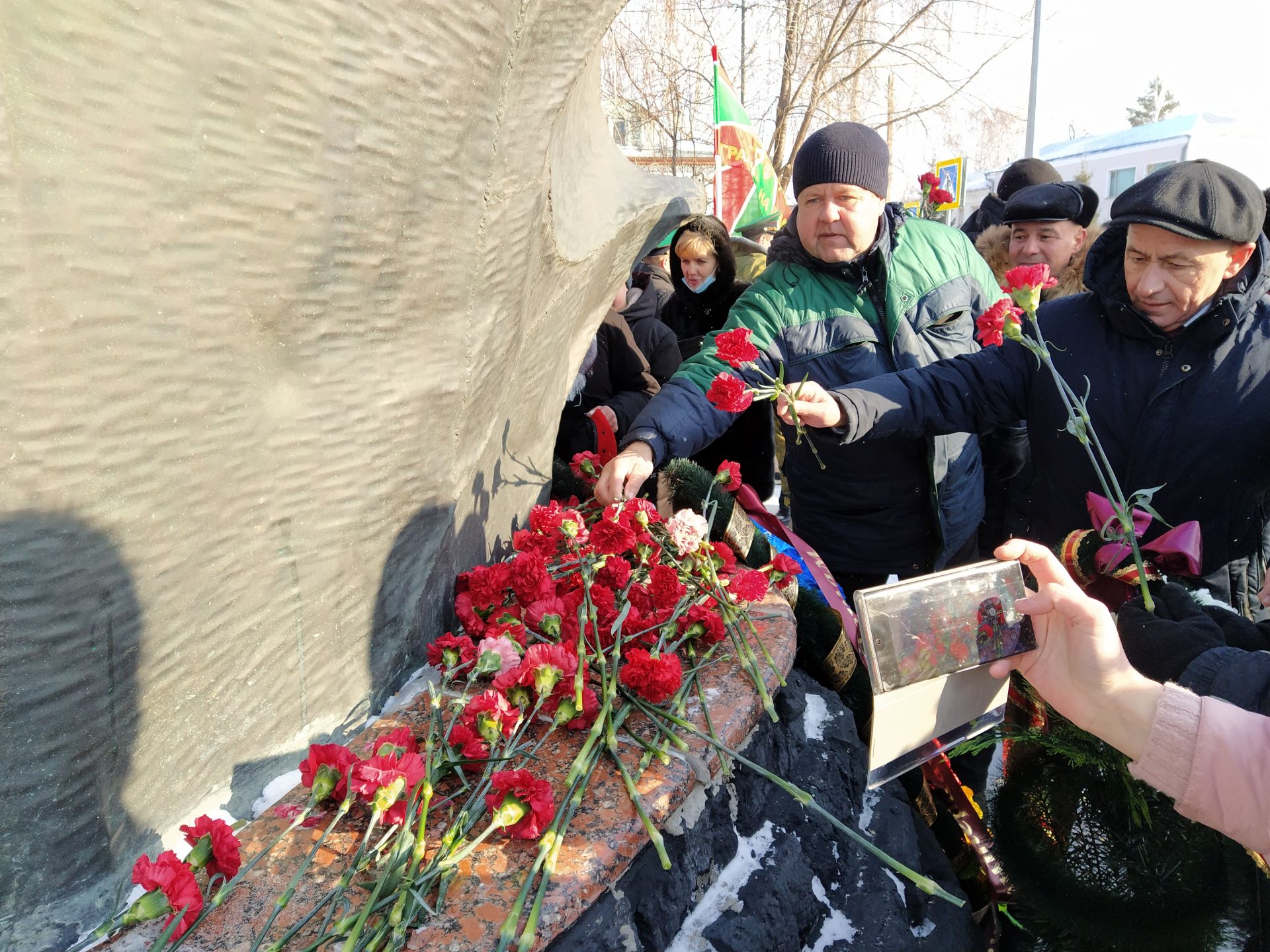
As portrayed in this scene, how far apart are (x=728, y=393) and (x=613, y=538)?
1.55 feet

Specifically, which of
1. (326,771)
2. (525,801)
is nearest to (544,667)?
(525,801)

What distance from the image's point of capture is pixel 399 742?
4.37ft

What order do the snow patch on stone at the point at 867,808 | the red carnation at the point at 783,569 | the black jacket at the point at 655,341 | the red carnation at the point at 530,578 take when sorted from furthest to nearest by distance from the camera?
the black jacket at the point at 655,341
the red carnation at the point at 783,569
the snow patch on stone at the point at 867,808
the red carnation at the point at 530,578

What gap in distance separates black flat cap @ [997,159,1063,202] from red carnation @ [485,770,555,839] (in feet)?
13.4

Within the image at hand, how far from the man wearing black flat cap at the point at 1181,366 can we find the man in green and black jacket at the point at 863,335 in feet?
1.25

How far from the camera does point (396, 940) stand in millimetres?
993

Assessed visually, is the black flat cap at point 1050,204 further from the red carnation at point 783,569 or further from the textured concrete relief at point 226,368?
the textured concrete relief at point 226,368

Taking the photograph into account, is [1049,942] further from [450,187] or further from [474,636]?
[450,187]

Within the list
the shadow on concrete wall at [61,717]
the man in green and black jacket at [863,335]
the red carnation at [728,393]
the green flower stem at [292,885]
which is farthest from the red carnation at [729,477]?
the shadow on concrete wall at [61,717]

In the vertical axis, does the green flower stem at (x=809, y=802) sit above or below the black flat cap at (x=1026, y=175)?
below

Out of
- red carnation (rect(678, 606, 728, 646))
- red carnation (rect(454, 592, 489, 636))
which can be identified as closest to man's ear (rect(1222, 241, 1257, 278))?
red carnation (rect(678, 606, 728, 646))

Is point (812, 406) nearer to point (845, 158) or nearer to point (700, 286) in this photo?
point (845, 158)

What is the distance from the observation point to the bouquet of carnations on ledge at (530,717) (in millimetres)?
1044

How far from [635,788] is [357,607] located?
0.60 metres
